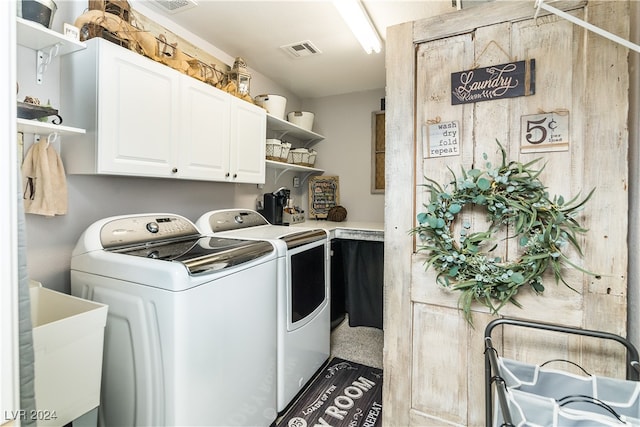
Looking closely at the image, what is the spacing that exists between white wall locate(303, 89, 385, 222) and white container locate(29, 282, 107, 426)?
2.69 metres

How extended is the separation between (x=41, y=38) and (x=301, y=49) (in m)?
1.69

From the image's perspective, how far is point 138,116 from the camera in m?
1.61

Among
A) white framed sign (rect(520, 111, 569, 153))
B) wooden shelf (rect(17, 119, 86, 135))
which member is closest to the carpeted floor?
white framed sign (rect(520, 111, 569, 153))

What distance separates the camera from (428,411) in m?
1.43

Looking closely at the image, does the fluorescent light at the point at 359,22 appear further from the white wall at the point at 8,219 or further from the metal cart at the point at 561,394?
the metal cart at the point at 561,394

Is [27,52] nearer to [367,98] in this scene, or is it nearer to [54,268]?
[54,268]

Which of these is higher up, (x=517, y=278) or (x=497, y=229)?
(x=497, y=229)

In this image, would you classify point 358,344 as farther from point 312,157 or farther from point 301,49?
point 301,49

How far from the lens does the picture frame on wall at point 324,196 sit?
3631 millimetres

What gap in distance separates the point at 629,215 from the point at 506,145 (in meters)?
0.49

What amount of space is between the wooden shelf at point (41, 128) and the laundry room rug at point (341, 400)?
6.10ft

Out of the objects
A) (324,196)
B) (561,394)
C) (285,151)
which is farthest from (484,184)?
(324,196)

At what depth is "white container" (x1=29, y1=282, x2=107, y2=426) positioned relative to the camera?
3.57 feet

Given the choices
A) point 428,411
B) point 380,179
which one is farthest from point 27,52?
point 380,179
